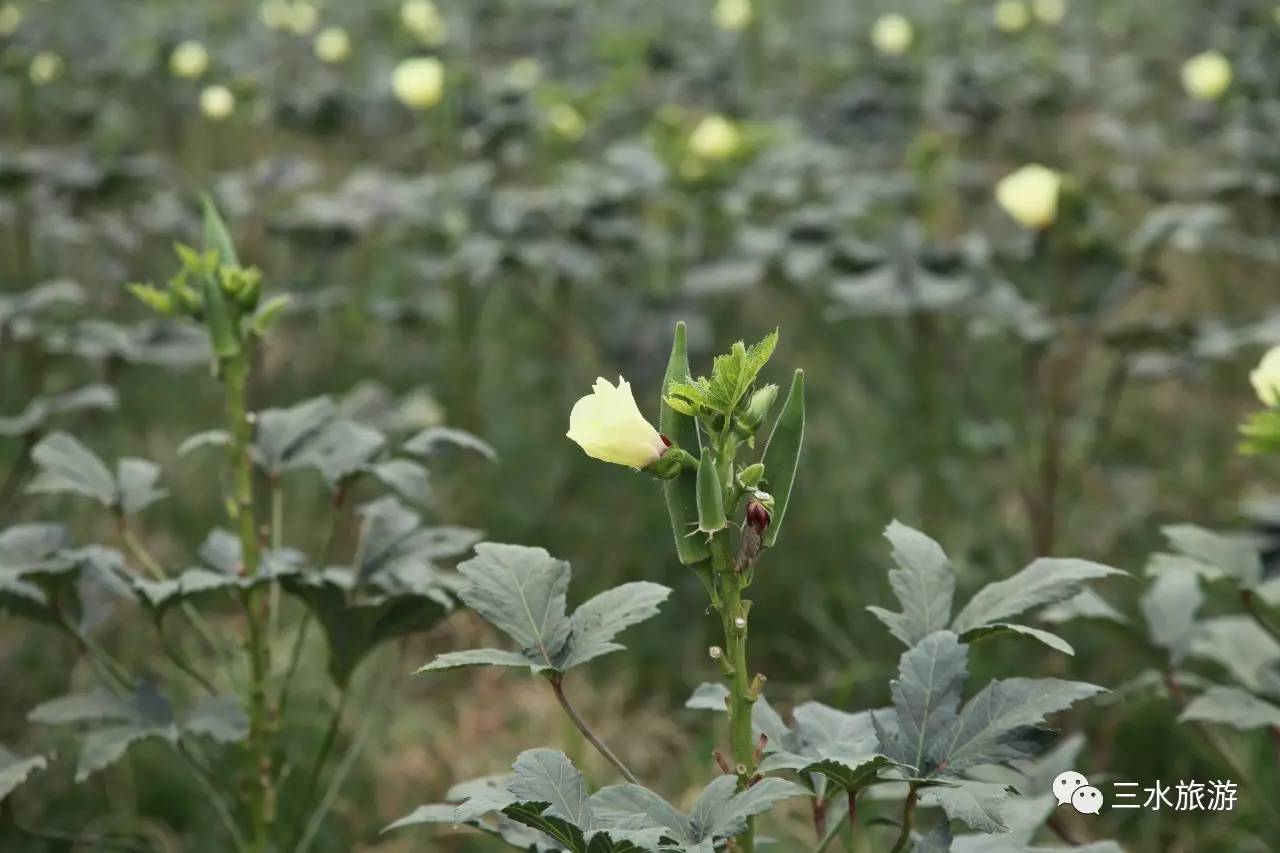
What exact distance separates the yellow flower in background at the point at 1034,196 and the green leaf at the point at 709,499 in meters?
1.50

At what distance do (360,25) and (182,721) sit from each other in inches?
218

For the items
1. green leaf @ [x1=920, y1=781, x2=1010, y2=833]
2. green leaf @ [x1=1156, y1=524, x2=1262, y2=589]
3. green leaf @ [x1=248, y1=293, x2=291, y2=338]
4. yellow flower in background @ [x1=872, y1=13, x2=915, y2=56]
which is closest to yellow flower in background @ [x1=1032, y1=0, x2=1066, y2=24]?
yellow flower in background @ [x1=872, y1=13, x2=915, y2=56]

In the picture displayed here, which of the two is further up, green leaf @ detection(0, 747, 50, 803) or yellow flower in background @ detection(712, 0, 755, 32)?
yellow flower in background @ detection(712, 0, 755, 32)

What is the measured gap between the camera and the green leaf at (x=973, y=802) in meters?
1.04

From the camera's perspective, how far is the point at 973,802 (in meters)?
1.06

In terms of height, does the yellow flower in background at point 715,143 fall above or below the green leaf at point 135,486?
above

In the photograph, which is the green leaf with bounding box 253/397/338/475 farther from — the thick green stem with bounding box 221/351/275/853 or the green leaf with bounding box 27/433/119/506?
the green leaf with bounding box 27/433/119/506

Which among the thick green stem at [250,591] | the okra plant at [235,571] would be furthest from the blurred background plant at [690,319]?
the thick green stem at [250,591]

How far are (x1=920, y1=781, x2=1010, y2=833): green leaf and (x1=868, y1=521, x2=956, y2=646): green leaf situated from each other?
0.19 m

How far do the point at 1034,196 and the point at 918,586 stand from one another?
1.32 meters

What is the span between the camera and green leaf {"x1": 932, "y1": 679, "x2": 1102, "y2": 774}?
1.12m

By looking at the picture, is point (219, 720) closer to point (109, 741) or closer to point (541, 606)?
point (109, 741)

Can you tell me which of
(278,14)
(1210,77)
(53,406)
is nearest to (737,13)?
(1210,77)

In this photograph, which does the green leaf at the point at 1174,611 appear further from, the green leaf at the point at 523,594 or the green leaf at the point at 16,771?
the green leaf at the point at 16,771
